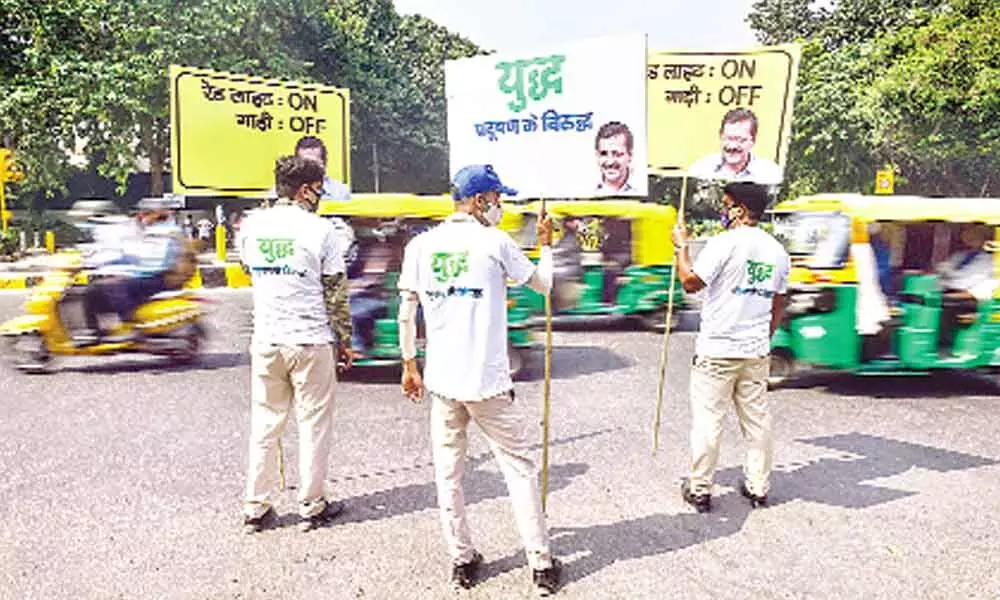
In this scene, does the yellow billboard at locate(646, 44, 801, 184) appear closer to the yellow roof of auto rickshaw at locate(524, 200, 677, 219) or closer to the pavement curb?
the yellow roof of auto rickshaw at locate(524, 200, 677, 219)

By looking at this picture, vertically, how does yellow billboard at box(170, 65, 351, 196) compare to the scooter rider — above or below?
above

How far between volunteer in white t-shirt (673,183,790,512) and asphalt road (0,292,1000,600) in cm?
39

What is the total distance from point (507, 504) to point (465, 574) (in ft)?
3.42

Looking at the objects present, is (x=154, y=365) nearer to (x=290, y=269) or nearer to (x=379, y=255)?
(x=379, y=255)

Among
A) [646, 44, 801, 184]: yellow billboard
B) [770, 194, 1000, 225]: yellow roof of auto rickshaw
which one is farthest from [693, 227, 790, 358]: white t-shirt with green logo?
[770, 194, 1000, 225]: yellow roof of auto rickshaw

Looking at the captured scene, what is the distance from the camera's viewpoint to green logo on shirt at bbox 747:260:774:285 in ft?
15.2

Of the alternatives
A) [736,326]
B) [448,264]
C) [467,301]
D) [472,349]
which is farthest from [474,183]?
[736,326]

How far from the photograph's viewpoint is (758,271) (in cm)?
464

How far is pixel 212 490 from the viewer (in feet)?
16.7

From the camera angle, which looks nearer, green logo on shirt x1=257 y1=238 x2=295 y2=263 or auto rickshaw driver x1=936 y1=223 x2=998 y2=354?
green logo on shirt x1=257 y1=238 x2=295 y2=263

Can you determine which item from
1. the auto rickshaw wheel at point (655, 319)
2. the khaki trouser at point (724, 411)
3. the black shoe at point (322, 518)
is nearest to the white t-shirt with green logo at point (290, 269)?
the black shoe at point (322, 518)

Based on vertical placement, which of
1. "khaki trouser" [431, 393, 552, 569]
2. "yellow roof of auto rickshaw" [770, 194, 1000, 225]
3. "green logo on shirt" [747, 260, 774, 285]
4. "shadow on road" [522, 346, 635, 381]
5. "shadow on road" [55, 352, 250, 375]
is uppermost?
"yellow roof of auto rickshaw" [770, 194, 1000, 225]

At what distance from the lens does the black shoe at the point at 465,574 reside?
380 cm

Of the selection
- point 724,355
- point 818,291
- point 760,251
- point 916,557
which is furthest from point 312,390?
point 818,291
